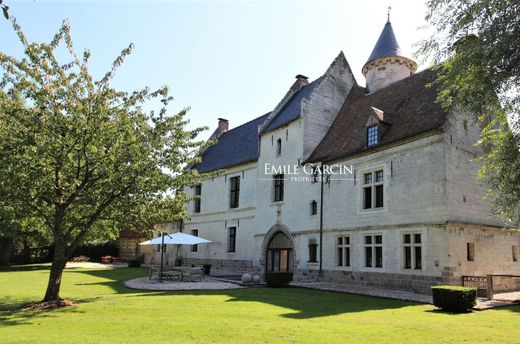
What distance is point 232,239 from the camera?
29281 mm

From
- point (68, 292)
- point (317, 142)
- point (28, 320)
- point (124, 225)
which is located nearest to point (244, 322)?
point (28, 320)

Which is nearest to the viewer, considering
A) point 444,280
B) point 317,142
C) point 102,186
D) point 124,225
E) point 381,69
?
point 102,186

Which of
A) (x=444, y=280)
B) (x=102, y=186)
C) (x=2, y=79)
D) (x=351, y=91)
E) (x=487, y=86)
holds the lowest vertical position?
(x=444, y=280)

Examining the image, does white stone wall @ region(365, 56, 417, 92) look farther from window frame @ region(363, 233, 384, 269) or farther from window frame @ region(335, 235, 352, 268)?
window frame @ region(363, 233, 384, 269)

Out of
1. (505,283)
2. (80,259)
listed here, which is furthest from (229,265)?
(80,259)

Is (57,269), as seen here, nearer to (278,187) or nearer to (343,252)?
(343,252)

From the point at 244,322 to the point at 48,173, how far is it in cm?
667

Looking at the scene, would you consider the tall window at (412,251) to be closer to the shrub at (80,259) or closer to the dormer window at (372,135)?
the dormer window at (372,135)

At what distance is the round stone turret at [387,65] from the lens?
25750mm

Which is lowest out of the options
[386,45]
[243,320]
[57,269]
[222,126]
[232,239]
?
[243,320]

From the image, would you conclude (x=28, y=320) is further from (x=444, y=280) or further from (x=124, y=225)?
(x=444, y=280)

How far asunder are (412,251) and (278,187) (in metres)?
10.2

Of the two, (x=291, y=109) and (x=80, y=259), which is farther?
(x=80, y=259)

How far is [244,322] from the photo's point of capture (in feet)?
32.3
